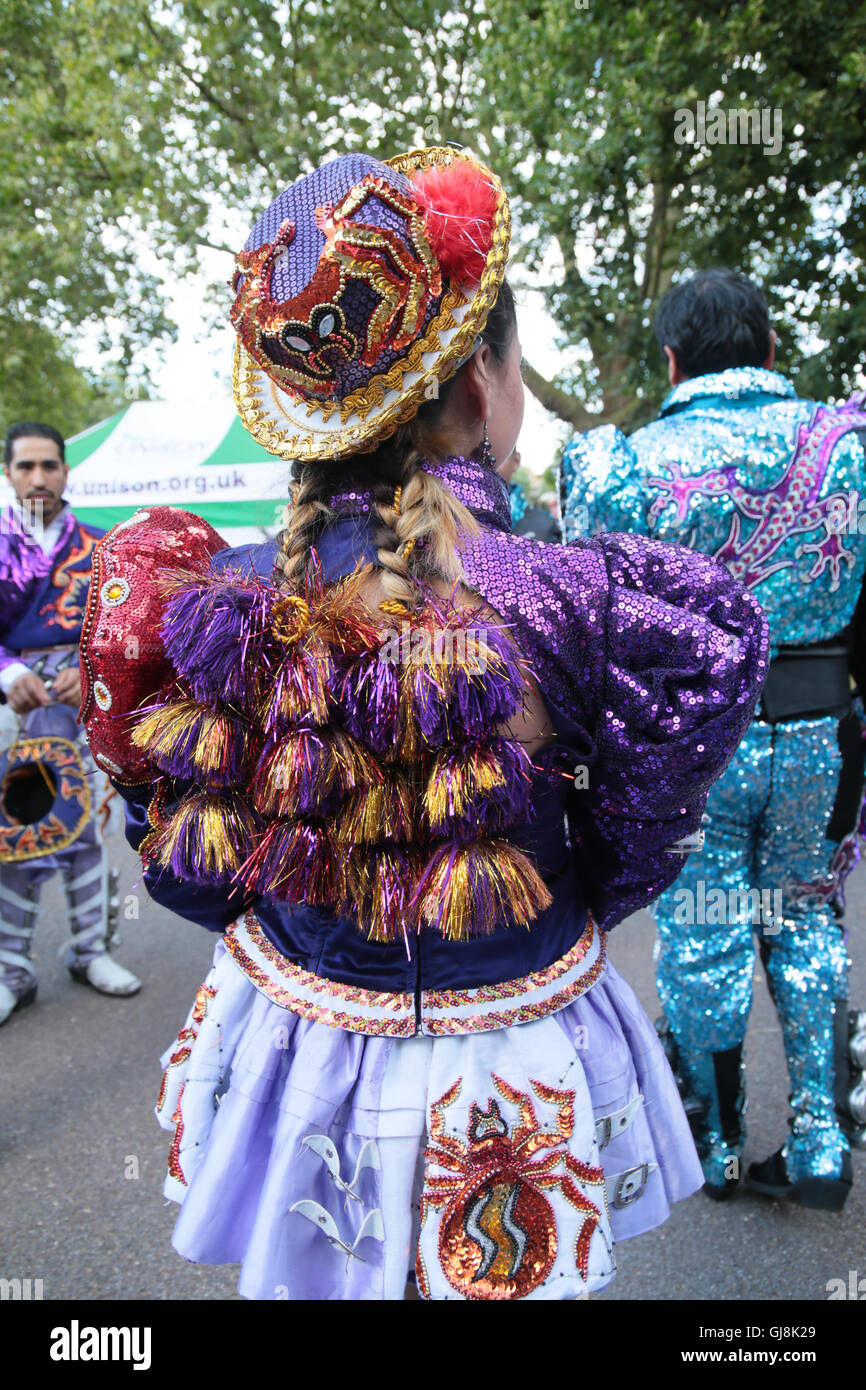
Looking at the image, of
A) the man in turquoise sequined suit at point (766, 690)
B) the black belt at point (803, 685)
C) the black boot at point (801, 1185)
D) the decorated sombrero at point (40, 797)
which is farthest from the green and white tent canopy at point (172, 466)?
the black boot at point (801, 1185)

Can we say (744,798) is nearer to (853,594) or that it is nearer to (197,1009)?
(853,594)

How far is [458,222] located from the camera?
3.75 ft

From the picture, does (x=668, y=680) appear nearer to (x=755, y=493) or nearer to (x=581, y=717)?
(x=581, y=717)

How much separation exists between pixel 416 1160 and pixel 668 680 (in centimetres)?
64

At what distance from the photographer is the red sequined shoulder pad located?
114 cm

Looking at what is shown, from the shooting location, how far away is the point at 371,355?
1120 millimetres

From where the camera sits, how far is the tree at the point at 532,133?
237 inches

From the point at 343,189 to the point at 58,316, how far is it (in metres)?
13.9

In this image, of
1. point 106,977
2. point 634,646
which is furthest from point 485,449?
point 106,977

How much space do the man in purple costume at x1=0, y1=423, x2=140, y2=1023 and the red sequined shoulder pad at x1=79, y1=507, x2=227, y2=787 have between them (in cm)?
211

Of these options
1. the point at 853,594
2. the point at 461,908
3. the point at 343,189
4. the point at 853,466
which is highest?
the point at 343,189

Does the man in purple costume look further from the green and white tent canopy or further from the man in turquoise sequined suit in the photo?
the green and white tent canopy

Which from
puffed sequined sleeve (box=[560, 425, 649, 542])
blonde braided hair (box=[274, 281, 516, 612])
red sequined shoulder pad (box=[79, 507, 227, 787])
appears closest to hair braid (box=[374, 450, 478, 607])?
blonde braided hair (box=[274, 281, 516, 612])

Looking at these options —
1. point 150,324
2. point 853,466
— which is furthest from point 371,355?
point 150,324
